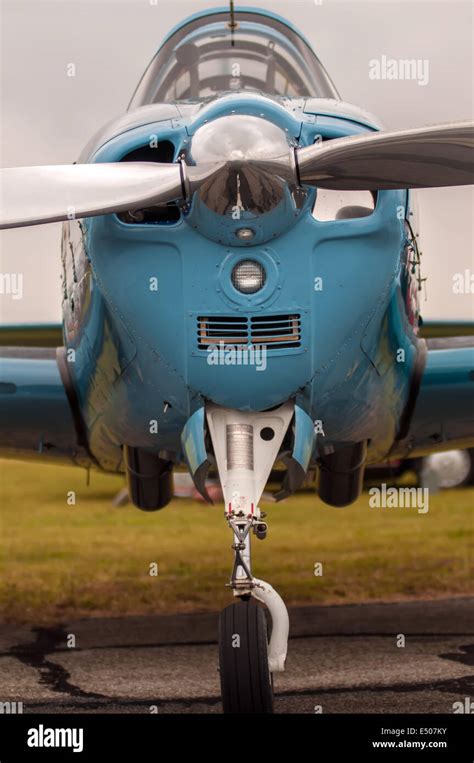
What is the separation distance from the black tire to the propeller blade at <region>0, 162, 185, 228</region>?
2022 millimetres

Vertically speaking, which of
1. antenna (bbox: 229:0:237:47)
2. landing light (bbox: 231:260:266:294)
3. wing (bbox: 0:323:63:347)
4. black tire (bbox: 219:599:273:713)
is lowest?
black tire (bbox: 219:599:273:713)

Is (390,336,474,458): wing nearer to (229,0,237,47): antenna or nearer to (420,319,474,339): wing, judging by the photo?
(420,319,474,339): wing

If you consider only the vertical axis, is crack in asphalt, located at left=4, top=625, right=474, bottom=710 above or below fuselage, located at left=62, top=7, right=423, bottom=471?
below

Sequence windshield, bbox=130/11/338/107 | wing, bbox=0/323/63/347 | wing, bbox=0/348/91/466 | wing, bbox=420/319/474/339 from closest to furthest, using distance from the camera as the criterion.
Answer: windshield, bbox=130/11/338/107, wing, bbox=0/348/91/466, wing, bbox=0/323/63/347, wing, bbox=420/319/474/339

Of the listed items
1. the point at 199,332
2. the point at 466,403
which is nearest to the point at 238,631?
the point at 199,332

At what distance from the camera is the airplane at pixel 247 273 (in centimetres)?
546

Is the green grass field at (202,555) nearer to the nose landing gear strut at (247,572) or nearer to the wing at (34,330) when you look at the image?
the wing at (34,330)

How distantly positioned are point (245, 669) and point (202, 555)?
30.0 feet

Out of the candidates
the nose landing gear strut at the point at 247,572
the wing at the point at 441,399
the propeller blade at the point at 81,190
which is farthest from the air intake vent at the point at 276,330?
the wing at the point at 441,399

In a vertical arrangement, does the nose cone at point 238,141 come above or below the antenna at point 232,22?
below

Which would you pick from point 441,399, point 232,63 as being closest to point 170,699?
point 441,399

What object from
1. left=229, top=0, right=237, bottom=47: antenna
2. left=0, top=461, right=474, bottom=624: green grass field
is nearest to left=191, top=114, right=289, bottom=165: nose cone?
left=229, top=0, right=237, bottom=47: antenna

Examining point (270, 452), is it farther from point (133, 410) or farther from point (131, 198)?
point (131, 198)

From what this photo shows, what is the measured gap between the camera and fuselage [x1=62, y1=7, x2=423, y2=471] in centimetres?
555
